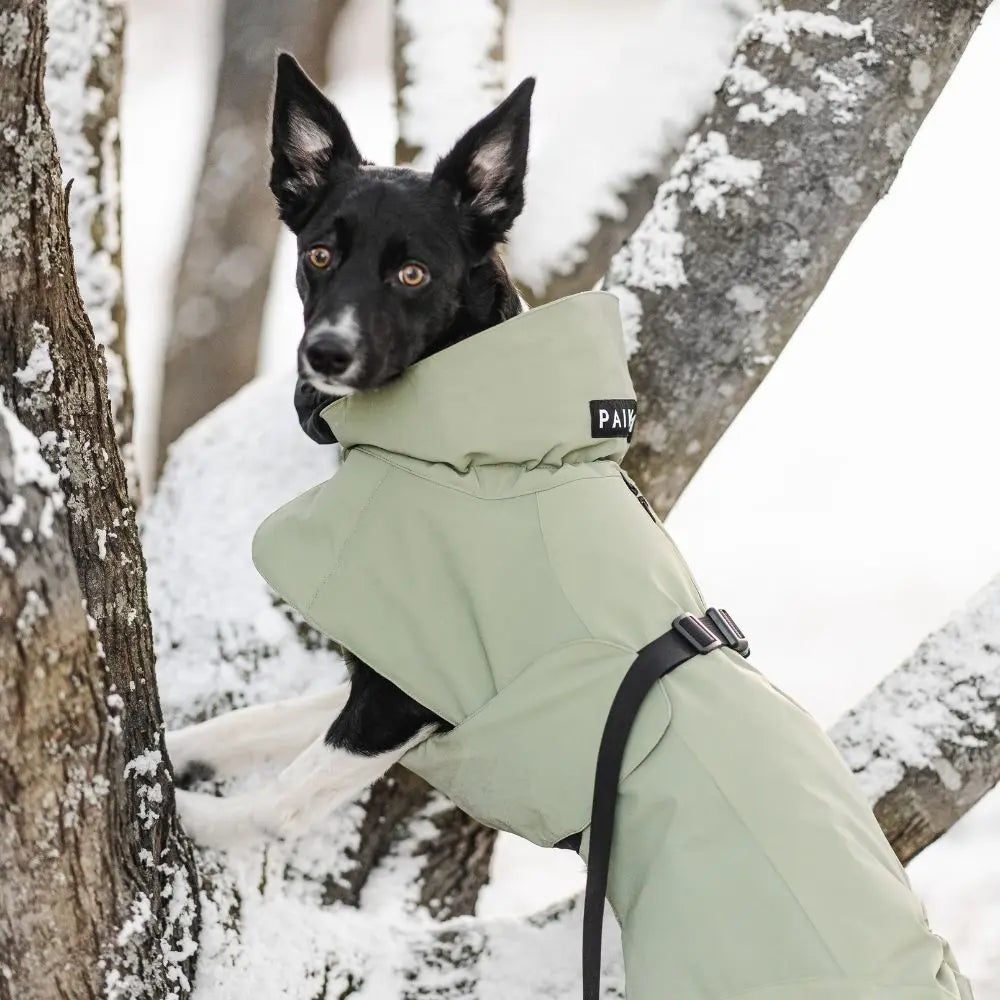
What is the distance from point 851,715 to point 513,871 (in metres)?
2.04

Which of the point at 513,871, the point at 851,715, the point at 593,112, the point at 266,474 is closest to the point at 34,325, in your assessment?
the point at 266,474

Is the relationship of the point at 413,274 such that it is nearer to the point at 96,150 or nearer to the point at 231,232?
the point at 96,150

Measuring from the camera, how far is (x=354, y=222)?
221 centimetres

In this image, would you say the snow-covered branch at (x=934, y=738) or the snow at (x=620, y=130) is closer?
the snow-covered branch at (x=934, y=738)

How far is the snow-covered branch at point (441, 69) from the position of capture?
146 inches

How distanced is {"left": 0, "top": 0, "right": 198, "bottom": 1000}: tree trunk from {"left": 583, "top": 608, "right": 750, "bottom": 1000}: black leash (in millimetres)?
724

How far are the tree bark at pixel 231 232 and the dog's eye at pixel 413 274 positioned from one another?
3.52 metres

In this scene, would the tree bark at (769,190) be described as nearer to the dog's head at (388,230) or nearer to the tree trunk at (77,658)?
the dog's head at (388,230)

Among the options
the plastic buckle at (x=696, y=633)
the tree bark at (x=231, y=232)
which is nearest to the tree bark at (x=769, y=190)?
the plastic buckle at (x=696, y=633)

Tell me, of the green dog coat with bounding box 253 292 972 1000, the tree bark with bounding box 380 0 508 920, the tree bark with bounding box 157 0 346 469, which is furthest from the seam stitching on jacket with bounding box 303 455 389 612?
the tree bark with bounding box 157 0 346 469

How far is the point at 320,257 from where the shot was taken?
2.24 meters

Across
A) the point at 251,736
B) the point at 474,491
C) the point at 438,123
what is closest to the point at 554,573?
the point at 474,491

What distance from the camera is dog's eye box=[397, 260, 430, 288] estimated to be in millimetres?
2223

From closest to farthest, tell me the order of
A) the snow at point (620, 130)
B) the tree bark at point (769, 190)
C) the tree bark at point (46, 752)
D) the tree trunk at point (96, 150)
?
1. the tree bark at point (46, 752)
2. the tree bark at point (769, 190)
3. the tree trunk at point (96, 150)
4. the snow at point (620, 130)
